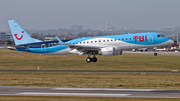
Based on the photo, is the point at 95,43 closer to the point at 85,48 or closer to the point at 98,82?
the point at 85,48

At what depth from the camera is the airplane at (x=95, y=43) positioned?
40219mm

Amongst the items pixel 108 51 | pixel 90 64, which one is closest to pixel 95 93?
pixel 108 51

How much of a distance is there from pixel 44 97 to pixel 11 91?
368cm

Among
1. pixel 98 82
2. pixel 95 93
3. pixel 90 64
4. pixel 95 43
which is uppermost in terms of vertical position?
pixel 95 43

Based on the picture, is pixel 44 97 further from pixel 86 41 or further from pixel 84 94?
pixel 86 41

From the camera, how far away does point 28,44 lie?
43594 millimetres

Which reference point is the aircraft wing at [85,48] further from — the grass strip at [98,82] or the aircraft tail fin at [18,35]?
the grass strip at [98,82]

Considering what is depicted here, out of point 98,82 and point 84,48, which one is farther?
point 84,48

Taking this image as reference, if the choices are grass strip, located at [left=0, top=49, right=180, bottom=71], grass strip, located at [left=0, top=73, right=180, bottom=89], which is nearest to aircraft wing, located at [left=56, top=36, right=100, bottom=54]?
grass strip, located at [left=0, top=49, right=180, bottom=71]

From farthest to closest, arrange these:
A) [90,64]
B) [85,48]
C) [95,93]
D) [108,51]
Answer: [90,64] < [85,48] < [108,51] < [95,93]

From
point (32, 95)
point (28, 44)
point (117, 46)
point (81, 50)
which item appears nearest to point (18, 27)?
point (28, 44)

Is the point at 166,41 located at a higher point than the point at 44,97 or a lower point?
higher

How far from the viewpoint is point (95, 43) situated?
4131cm

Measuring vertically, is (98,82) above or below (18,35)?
below
